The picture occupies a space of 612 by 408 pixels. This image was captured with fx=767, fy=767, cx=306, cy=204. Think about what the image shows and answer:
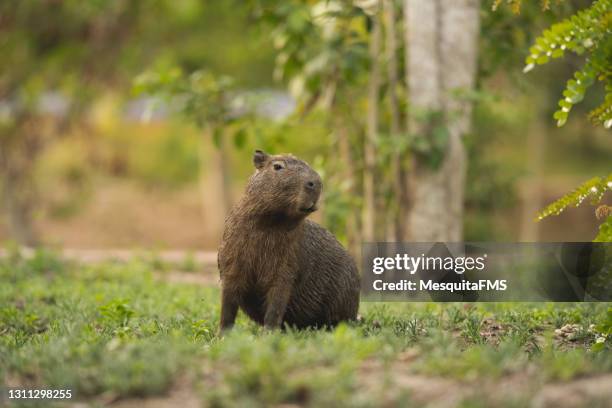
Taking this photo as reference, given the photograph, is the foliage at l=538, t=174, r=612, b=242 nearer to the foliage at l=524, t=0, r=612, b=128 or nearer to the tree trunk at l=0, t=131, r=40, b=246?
the foliage at l=524, t=0, r=612, b=128

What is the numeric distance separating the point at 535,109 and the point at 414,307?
11.2 m

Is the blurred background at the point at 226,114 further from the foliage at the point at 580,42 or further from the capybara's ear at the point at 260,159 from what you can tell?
the capybara's ear at the point at 260,159

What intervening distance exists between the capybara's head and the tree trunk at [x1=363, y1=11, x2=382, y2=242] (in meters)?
3.87

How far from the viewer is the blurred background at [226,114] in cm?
865

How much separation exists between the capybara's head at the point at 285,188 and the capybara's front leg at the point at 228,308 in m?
0.63


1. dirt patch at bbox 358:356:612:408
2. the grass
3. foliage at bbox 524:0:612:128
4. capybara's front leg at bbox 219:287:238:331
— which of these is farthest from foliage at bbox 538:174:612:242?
capybara's front leg at bbox 219:287:238:331

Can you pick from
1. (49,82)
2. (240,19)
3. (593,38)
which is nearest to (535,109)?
(240,19)

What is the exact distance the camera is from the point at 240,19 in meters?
16.8

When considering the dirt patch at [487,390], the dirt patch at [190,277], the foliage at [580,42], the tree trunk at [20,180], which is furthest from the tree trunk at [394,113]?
the tree trunk at [20,180]

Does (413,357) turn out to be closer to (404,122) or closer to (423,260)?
(423,260)

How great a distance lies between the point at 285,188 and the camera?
4758mm

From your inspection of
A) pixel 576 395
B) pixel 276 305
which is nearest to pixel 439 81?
pixel 276 305

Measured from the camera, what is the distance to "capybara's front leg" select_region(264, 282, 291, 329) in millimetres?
4945

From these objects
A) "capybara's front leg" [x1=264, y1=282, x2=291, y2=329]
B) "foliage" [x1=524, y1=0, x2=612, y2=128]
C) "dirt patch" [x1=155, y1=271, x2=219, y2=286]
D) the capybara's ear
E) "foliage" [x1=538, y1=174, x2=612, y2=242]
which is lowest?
"dirt patch" [x1=155, y1=271, x2=219, y2=286]
